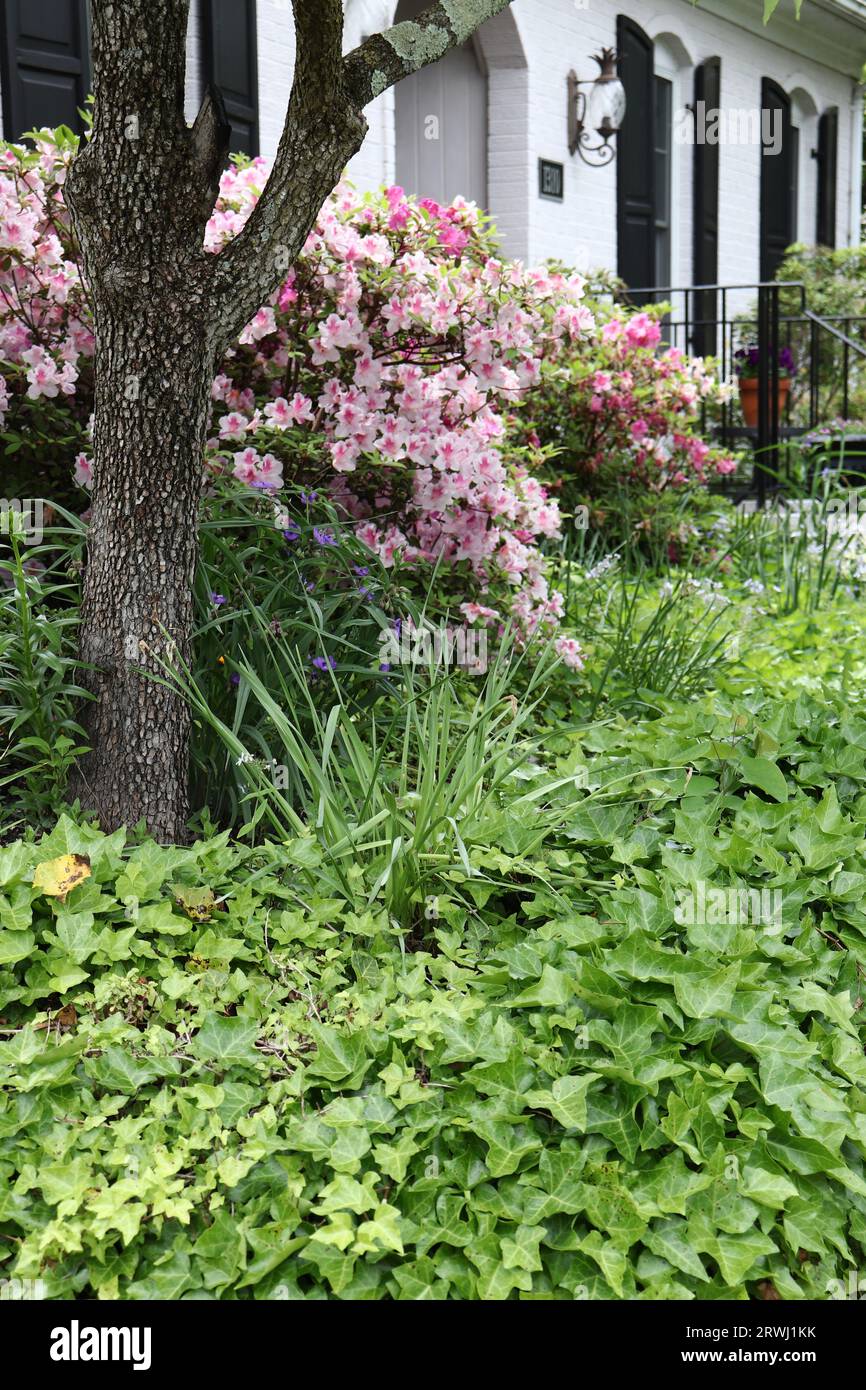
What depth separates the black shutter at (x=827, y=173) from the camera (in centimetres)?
1364

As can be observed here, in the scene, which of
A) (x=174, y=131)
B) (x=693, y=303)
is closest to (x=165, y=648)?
(x=174, y=131)

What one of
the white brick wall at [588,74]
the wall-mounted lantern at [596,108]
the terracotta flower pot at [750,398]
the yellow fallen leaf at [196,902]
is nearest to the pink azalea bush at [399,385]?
the yellow fallen leaf at [196,902]

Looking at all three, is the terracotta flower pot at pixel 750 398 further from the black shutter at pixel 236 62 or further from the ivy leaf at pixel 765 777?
the ivy leaf at pixel 765 777

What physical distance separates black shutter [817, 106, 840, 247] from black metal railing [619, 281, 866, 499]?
177 cm

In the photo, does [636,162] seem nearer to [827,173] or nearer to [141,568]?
[827,173]

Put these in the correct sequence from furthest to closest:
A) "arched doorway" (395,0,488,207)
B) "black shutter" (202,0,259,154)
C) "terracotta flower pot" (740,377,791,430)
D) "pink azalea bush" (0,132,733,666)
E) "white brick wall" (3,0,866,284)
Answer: "terracotta flower pot" (740,377,791,430)
"arched doorway" (395,0,488,207)
"white brick wall" (3,0,866,284)
"black shutter" (202,0,259,154)
"pink azalea bush" (0,132,733,666)

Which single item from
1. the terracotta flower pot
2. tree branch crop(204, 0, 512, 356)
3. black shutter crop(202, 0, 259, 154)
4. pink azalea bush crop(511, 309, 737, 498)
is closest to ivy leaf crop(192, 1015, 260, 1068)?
tree branch crop(204, 0, 512, 356)

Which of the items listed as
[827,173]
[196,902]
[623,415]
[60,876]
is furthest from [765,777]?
[827,173]

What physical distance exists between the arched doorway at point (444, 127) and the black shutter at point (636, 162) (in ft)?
5.28

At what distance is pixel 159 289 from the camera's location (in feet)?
8.75

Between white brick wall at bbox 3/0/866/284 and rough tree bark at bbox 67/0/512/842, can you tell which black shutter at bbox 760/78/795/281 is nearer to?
white brick wall at bbox 3/0/866/284

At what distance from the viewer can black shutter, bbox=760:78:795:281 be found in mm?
12383

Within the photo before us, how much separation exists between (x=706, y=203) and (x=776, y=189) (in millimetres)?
1902
